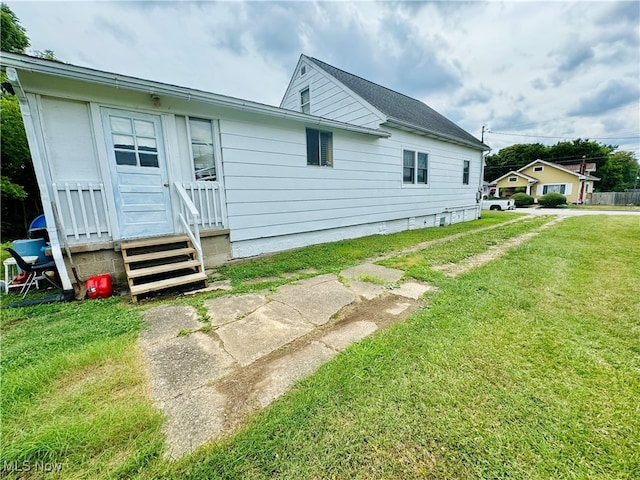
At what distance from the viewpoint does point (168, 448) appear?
1337mm

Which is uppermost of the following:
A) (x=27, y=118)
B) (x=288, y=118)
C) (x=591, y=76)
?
(x=591, y=76)

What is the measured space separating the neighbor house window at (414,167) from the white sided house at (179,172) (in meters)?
1.16

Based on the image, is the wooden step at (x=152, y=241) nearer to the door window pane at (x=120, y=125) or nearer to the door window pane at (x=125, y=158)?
the door window pane at (x=125, y=158)

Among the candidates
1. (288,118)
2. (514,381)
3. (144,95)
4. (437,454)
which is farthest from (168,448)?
(288,118)

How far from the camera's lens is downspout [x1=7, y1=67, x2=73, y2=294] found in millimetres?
3293

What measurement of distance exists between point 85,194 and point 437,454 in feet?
16.8

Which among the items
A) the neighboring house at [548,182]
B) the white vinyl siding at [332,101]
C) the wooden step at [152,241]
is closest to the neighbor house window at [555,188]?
the neighboring house at [548,182]

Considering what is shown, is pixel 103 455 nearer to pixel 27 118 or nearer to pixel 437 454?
pixel 437 454

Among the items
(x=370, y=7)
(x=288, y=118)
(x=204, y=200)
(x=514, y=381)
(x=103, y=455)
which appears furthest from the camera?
(x=370, y=7)

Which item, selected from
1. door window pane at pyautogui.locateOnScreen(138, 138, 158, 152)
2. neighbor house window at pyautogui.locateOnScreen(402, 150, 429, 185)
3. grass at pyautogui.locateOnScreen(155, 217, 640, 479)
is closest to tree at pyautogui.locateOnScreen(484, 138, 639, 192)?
neighbor house window at pyautogui.locateOnScreen(402, 150, 429, 185)

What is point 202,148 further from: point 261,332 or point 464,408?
point 464,408

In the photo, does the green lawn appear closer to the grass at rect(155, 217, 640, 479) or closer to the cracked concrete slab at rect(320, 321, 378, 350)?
the grass at rect(155, 217, 640, 479)

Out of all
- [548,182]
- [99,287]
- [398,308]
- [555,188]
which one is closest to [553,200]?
[555,188]

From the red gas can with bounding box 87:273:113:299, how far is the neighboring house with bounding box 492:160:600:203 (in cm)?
3987
